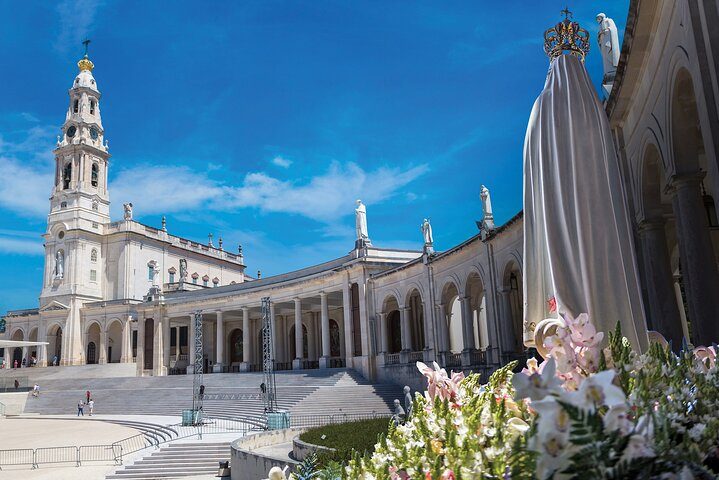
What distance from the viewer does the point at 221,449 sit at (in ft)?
75.7

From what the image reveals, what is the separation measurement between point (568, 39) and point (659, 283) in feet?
30.6

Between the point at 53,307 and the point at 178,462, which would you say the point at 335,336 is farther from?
the point at 178,462

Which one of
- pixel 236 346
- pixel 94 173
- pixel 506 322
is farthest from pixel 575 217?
pixel 94 173

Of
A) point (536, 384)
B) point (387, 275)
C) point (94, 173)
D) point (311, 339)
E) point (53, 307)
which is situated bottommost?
point (536, 384)

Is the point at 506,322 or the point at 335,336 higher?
the point at 335,336

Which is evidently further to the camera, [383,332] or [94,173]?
[94,173]

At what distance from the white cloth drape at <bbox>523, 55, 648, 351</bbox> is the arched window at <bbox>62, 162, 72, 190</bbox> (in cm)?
6874

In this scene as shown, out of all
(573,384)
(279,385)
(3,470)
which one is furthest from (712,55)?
(279,385)

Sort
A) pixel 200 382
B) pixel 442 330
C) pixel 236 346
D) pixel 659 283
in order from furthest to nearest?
pixel 236 346 < pixel 200 382 < pixel 442 330 < pixel 659 283

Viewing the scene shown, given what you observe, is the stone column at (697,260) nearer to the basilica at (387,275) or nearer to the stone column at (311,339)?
the basilica at (387,275)

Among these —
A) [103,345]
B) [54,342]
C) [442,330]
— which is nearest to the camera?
[442,330]

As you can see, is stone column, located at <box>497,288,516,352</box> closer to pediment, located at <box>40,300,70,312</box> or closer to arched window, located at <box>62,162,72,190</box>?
pediment, located at <box>40,300,70,312</box>

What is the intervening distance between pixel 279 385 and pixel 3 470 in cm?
1867

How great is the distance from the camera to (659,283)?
46.0 feet
